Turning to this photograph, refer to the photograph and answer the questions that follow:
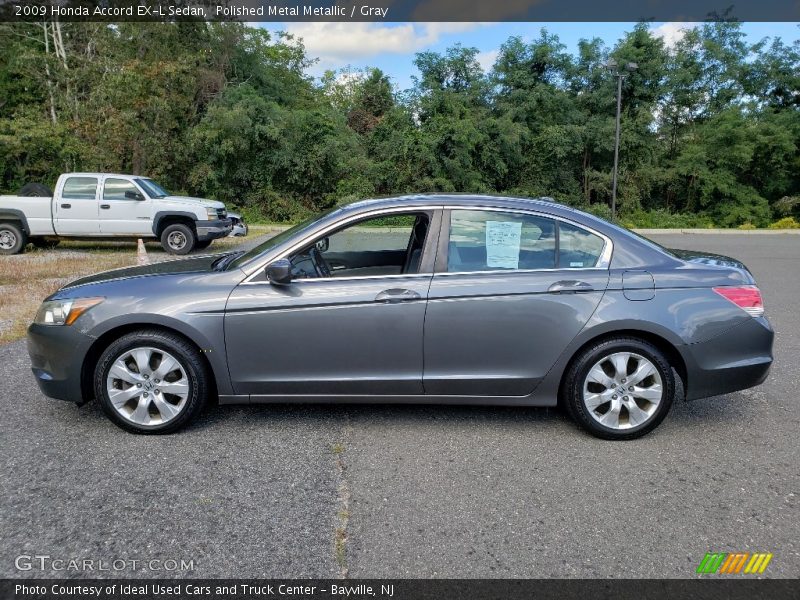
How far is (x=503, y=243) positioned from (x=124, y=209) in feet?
40.4

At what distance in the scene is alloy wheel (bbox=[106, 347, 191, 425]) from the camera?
3.93 metres

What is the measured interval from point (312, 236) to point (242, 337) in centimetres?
81

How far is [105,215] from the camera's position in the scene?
13.9 meters

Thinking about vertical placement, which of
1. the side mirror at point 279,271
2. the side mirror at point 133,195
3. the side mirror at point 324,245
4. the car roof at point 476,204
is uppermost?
the side mirror at point 133,195

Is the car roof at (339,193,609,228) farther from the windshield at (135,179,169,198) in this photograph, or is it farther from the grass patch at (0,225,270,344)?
the windshield at (135,179,169,198)

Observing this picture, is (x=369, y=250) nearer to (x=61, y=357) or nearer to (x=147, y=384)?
(x=147, y=384)

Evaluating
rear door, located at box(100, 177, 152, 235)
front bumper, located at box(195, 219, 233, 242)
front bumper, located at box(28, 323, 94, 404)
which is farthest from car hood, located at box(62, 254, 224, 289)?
rear door, located at box(100, 177, 152, 235)

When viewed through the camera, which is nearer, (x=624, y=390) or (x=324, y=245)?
(x=624, y=390)

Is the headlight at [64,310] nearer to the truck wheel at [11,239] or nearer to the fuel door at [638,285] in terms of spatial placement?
the fuel door at [638,285]

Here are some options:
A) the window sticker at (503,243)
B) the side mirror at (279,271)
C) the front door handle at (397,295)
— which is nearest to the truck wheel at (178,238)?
the side mirror at (279,271)

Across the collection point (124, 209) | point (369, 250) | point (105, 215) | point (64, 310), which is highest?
point (124, 209)

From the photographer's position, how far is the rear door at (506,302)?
3877 mm

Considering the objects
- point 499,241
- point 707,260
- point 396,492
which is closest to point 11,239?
point 499,241

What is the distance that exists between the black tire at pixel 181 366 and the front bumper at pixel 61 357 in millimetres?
126
